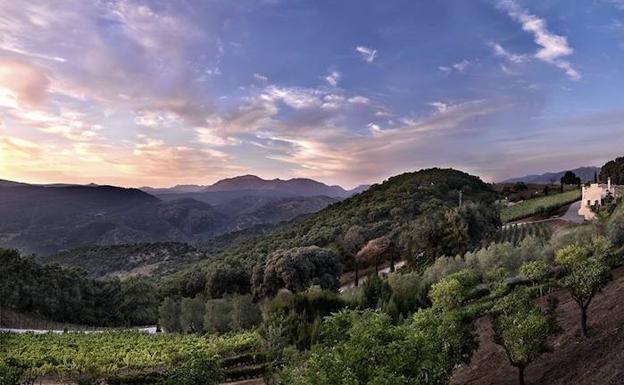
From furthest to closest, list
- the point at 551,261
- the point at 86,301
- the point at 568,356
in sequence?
the point at 86,301, the point at 551,261, the point at 568,356

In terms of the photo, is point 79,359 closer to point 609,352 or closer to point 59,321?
point 609,352

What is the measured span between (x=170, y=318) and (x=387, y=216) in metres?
53.1

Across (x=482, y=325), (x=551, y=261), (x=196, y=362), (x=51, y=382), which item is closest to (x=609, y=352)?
(x=482, y=325)

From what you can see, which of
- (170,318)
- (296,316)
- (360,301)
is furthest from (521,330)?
(170,318)

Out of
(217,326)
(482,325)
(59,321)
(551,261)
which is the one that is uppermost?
(551,261)

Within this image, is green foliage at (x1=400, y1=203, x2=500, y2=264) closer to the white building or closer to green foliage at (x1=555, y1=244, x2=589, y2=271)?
the white building

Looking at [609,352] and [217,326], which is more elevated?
[609,352]

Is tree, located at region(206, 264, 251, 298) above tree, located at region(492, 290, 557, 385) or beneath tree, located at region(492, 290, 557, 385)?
beneath

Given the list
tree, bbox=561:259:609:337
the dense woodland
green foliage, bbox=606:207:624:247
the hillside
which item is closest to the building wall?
the dense woodland

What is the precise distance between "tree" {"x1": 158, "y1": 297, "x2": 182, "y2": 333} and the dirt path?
3877 centimetres

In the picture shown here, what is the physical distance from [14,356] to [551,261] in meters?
39.9

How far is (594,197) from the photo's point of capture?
220 feet

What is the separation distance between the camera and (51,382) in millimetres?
31609

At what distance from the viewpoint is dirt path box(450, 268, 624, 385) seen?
16.2 meters
